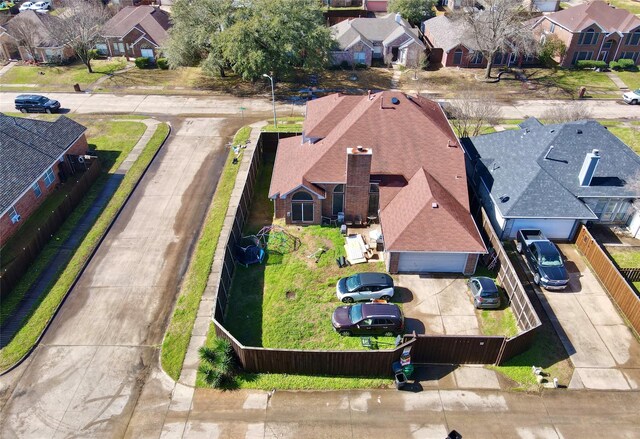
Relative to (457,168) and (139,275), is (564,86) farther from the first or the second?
(139,275)

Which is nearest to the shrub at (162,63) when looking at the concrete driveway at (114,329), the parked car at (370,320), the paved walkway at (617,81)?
the concrete driveway at (114,329)

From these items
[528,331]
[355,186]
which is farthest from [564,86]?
[528,331]

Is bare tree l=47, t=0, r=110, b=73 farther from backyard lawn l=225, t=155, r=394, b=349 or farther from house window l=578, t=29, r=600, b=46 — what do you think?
house window l=578, t=29, r=600, b=46

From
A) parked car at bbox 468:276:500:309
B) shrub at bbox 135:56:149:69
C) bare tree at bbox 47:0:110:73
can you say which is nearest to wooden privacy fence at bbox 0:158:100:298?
parked car at bbox 468:276:500:309

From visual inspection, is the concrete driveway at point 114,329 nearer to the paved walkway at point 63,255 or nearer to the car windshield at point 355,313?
the paved walkway at point 63,255

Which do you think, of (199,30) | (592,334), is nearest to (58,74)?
(199,30)
